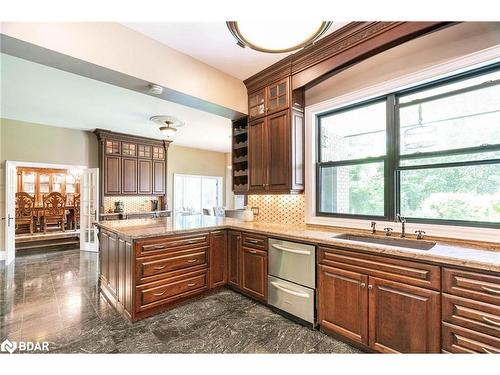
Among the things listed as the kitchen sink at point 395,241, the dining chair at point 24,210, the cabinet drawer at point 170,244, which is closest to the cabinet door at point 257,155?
the cabinet drawer at point 170,244

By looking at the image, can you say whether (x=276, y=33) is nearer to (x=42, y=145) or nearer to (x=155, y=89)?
(x=155, y=89)

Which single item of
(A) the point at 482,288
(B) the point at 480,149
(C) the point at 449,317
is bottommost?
(C) the point at 449,317

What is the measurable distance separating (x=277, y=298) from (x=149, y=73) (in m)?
2.83

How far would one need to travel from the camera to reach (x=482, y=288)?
4.74 feet

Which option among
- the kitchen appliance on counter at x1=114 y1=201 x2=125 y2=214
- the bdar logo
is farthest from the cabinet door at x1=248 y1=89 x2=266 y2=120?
the kitchen appliance on counter at x1=114 y1=201 x2=125 y2=214

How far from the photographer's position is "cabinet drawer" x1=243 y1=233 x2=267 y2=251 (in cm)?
276

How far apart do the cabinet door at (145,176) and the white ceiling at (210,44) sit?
4458mm

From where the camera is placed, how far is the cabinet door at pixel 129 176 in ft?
20.5

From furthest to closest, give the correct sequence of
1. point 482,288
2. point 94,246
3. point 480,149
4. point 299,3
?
point 94,246
point 480,149
point 482,288
point 299,3

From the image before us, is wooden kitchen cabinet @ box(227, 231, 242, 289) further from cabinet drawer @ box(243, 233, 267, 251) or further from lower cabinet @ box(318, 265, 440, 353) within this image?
lower cabinet @ box(318, 265, 440, 353)

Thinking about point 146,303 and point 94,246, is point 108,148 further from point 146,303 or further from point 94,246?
point 146,303

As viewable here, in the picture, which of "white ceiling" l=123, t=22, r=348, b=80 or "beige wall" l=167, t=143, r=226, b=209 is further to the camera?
"beige wall" l=167, t=143, r=226, b=209

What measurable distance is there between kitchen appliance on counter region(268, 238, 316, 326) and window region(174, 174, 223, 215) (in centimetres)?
545

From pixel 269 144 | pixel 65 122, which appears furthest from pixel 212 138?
pixel 269 144
